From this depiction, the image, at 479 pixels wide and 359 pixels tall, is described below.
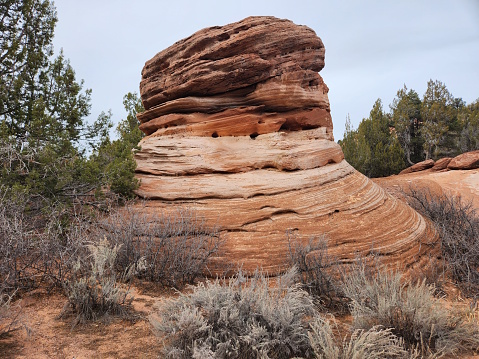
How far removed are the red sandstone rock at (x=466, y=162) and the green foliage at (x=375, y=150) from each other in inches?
159

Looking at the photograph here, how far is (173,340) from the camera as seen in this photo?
319 cm

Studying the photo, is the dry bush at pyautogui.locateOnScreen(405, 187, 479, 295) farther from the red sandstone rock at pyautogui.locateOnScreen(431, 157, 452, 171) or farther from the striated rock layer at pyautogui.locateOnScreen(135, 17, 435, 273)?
the red sandstone rock at pyautogui.locateOnScreen(431, 157, 452, 171)

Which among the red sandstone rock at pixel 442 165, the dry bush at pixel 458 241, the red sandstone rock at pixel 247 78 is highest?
the red sandstone rock at pixel 247 78

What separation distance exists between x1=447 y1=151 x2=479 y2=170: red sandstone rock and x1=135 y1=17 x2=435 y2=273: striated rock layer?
10636 mm

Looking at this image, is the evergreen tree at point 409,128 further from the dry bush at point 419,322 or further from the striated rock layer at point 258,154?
the dry bush at point 419,322

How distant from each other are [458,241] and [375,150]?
14975 mm

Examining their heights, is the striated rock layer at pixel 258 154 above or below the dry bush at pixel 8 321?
above

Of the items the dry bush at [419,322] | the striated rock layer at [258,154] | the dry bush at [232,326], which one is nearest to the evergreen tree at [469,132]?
the striated rock layer at [258,154]

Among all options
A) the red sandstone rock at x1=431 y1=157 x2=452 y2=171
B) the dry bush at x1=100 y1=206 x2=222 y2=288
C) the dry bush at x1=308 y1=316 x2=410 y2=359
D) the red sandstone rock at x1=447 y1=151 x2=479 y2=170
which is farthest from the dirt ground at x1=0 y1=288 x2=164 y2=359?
the red sandstone rock at x1=431 y1=157 x2=452 y2=171

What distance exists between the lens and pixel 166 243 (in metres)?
5.43

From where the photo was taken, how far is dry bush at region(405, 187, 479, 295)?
6000 millimetres

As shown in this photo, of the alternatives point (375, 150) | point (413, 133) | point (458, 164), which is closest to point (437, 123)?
point (413, 133)

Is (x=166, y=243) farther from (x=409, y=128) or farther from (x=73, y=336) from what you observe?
(x=409, y=128)

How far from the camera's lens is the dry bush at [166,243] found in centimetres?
514
